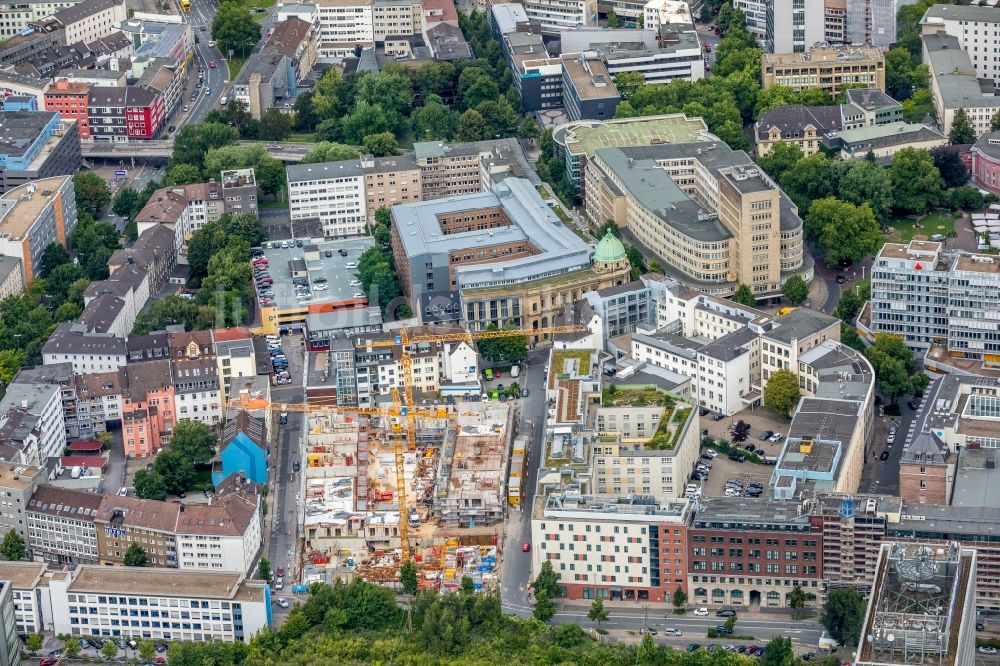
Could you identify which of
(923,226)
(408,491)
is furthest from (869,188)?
(408,491)

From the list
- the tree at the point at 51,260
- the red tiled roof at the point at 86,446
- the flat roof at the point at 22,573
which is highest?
the tree at the point at 51,260

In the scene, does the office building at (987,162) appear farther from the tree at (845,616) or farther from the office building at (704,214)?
the tree at (845,616)

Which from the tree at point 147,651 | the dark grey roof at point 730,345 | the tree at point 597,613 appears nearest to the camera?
the tree at point 147,651

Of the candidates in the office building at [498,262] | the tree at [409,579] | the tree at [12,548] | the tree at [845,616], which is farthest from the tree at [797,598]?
the tree at [12,548]

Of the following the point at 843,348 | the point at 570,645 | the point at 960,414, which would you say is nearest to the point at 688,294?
the point at 843,348

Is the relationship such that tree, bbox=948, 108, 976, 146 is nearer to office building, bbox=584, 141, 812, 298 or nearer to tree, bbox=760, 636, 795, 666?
office building, bbox=584, 141, 812, 298

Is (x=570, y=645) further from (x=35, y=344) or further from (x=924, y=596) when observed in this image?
(x=35, y=344)

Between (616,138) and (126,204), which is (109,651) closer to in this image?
(126,204)
